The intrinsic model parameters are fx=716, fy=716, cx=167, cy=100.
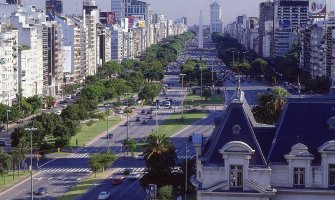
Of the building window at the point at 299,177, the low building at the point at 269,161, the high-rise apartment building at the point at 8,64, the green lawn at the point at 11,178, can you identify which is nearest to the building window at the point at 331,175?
the low building at the point at 269,161

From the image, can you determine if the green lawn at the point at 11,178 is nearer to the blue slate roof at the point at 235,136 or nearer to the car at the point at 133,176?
the car at the point at 133,176

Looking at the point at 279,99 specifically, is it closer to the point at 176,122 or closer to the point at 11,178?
the point at 11,178

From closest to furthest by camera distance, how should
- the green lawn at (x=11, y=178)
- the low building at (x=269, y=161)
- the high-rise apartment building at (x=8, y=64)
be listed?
the low building at (x=269, y=161), the green lawn at (x=11, y=178), the high-rise apartment building at (x=8, y=64)

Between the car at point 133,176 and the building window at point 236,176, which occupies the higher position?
the building window at point 236,176

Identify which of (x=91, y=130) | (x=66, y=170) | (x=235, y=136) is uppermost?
(x=235, y=136)

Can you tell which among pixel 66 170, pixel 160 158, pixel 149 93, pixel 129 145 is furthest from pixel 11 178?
pixel 149 93

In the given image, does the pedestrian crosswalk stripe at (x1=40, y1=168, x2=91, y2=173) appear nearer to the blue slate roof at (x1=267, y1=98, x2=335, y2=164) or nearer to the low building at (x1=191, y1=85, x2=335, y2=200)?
the low building at (x1=191, y1=85, x2=335, y2=200)

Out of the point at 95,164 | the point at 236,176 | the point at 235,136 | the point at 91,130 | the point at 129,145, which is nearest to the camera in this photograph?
the point at 236,176

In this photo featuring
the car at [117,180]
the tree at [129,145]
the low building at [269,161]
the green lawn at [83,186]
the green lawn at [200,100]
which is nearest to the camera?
the low building at [269,161]
